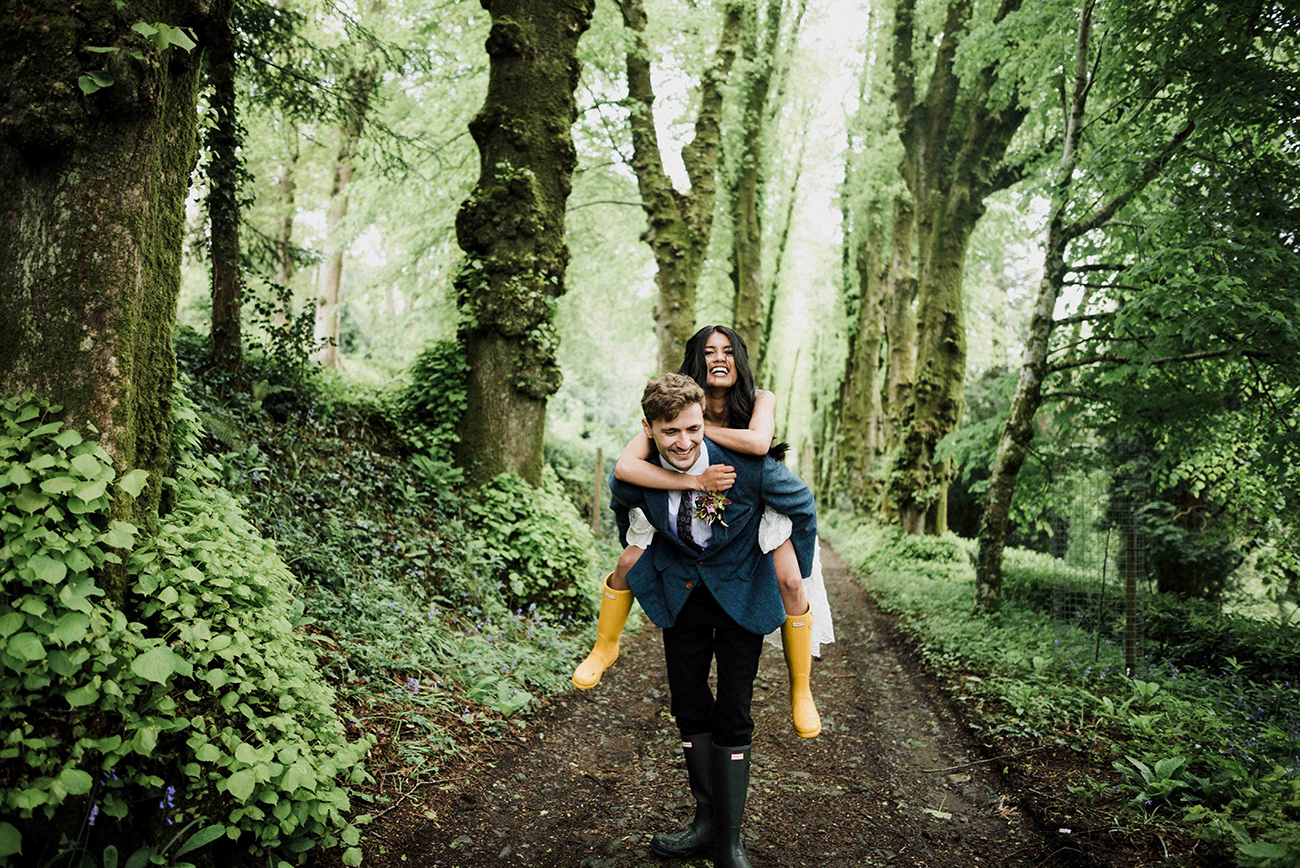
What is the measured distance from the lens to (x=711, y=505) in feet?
9.55

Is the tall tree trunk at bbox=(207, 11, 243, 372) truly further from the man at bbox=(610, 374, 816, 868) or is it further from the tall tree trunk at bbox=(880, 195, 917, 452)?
the tall tree trunk at bbox=(880, 195, 917, 452)

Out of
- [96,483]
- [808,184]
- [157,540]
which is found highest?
[808,184]

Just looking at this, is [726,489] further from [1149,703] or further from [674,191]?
[674,191]

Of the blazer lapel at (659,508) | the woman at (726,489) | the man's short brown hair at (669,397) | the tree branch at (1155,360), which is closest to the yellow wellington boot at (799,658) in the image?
the woman at (726,489)

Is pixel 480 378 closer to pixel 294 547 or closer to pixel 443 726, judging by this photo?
pixel 294 547

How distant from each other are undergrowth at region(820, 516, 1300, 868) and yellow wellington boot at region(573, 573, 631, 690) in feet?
8.17

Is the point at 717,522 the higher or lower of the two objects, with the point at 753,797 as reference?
higher

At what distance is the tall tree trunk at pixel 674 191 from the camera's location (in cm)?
1111

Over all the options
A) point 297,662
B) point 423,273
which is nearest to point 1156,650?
point 297,662

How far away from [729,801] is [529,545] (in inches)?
167

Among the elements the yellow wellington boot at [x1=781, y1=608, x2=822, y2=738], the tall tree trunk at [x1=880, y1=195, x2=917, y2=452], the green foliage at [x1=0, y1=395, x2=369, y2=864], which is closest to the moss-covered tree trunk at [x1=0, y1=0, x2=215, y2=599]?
the green foliage at [x1=0, y1=395, x2=369, y2=864]

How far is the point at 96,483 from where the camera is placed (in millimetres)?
2449

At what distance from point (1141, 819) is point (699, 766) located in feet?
6.83

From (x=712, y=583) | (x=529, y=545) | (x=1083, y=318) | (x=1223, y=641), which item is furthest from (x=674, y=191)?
(x=712, y=583)
